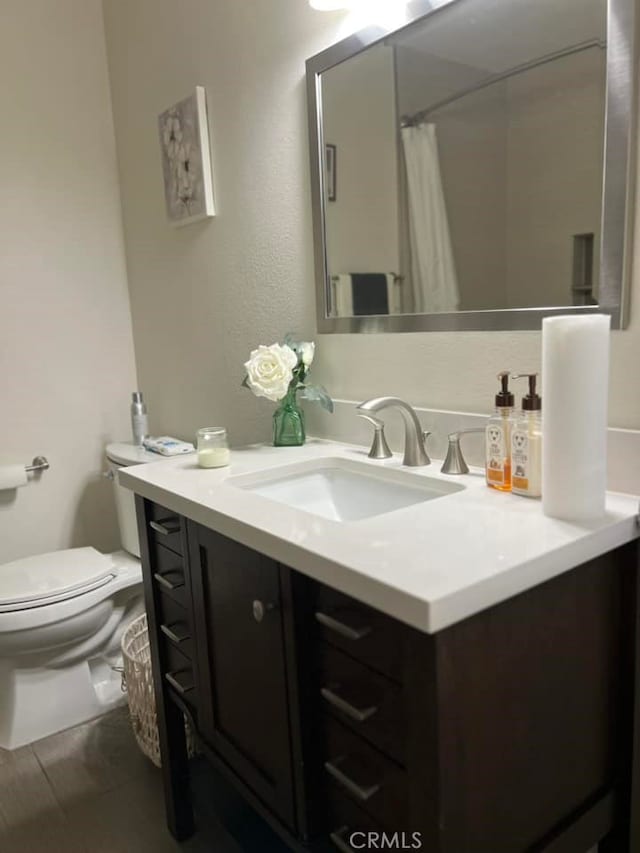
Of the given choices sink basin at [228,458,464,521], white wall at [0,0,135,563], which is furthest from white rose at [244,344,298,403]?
white wall at [0,0,135,563]

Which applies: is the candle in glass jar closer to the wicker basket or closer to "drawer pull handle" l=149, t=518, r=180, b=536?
"drawer pull handle" l=149, t=518, r=180, b=536

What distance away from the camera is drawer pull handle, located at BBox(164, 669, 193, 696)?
1283mm

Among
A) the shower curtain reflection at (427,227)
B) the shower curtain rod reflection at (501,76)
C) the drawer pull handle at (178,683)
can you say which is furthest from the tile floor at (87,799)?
the shower curtain rod reflection at (501,76)

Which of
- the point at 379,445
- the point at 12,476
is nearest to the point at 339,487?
the point at 379,445

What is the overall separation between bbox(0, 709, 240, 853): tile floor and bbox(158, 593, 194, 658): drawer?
0.51 metres

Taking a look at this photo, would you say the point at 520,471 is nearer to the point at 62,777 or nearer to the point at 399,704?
the point at 399,704

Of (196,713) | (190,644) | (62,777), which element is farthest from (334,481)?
(62,777)

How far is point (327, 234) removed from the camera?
1475 millimetres

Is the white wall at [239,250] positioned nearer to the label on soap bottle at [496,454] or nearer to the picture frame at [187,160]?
the picture frame at [187,160]

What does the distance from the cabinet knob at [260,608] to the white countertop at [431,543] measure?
0.10 meters

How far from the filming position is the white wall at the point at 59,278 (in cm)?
214

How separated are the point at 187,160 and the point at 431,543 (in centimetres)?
152

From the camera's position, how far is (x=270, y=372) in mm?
1392

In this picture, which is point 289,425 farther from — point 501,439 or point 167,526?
point 501,439
